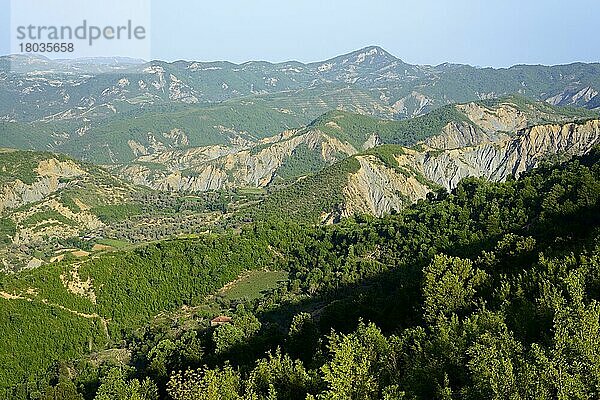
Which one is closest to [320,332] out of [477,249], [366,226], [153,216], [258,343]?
[258,343]

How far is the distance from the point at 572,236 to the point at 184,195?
140 meters

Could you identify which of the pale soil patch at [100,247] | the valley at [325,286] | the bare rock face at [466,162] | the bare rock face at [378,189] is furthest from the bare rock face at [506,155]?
the pale soil patch at [100,247]

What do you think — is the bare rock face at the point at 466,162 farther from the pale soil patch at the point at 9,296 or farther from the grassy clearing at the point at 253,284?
the pale soil patch at the point at 9,296

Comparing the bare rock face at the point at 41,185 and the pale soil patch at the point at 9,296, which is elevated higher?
the bare rock face at the point at 41,185

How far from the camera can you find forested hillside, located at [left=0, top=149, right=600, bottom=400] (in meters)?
29.1

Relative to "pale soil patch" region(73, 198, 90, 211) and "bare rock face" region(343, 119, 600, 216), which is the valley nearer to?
"pale soil patch" region(73, 198, 90, 211)

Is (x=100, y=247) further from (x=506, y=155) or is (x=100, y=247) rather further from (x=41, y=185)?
(x=506, y=155)

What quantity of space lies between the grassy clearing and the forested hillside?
1692mm

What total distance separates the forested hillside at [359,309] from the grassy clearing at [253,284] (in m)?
1.69

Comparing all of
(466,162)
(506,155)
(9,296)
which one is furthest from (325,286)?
(506,155)

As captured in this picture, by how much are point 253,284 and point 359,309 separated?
116 ft

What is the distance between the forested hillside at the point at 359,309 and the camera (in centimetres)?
2911

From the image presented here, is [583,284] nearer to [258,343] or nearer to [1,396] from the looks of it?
[258,343]

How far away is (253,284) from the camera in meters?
86.7
